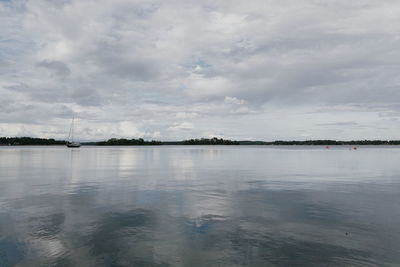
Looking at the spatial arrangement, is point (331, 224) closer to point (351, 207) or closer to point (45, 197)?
point (351, 207)

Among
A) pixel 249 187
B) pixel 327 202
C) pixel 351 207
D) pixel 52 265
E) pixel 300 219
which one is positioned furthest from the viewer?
pixel 249 187

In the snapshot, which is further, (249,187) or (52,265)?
(249,187)

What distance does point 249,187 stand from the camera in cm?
2928

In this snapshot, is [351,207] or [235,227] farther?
[351,207]

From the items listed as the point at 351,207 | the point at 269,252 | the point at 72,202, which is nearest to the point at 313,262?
the point at 269,252

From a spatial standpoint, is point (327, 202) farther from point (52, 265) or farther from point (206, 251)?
point (52, 265)

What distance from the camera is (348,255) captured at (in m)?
11.8

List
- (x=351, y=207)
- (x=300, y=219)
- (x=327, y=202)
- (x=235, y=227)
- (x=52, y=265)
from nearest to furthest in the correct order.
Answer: (x=52, y=265)
(x=235, y=227)
(x=300, y=219)
(x=351, y=207)
(x=327, y=202)

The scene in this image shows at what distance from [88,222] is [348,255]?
13019mm

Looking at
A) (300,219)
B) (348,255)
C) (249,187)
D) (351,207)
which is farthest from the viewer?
(249,187)

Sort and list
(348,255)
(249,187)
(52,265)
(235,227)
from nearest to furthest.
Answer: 1. (52,265)
2. (348,255)
3. (235,227)
4. (249,187)

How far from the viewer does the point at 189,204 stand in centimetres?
2119

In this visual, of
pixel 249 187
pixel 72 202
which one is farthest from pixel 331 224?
pixel 72 202

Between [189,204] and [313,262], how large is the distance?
36.7 feet
